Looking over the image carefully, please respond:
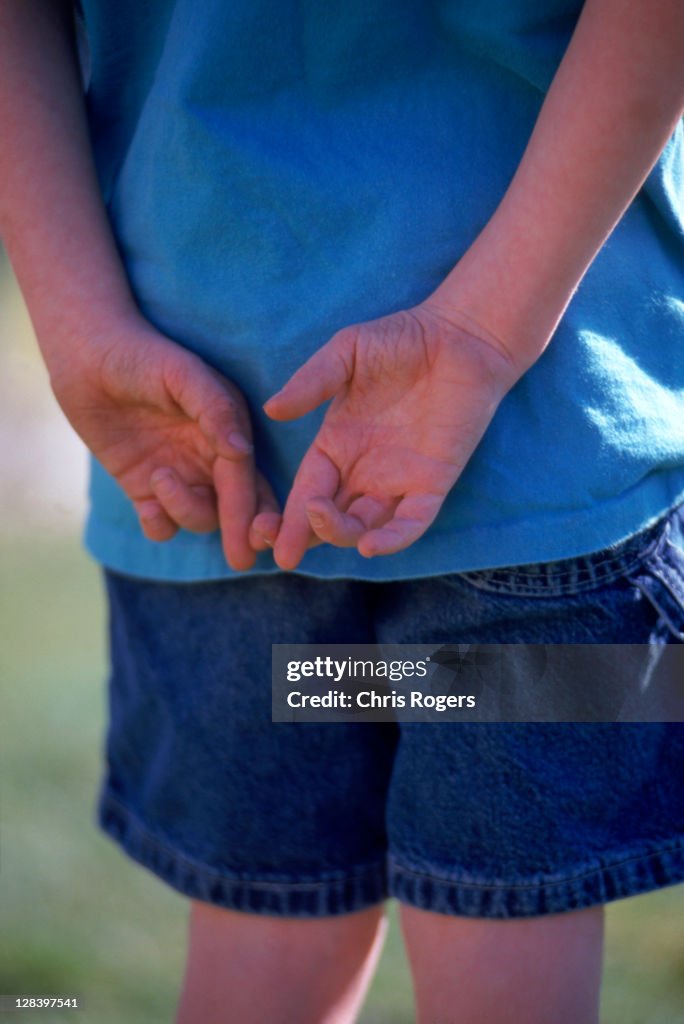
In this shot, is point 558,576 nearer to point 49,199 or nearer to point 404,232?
point 404,232

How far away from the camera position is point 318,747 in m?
1.11

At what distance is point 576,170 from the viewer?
2.80 feet

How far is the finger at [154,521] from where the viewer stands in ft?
3.50

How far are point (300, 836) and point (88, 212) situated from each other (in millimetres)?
669

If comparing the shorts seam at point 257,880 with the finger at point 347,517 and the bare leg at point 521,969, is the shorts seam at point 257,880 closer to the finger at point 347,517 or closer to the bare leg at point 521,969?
the bare leg at point 521,969

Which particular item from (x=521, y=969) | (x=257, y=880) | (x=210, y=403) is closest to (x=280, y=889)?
(x=257, y=880)

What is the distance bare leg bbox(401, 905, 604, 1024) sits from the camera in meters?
0.93

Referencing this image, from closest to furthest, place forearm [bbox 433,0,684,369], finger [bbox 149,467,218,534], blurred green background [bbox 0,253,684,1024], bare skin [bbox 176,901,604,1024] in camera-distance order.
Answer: forearm [bbox 433,0,684,369], bare skin [bbox 176,901,604,1024], finger [bbox 149,467,218,534], blurred green background [bbox 0,253,684,1024]

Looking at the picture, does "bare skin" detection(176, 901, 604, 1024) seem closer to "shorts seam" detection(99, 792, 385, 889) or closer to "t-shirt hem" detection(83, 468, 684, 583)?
"shorts seam" detection(99, 792, 385, 889)

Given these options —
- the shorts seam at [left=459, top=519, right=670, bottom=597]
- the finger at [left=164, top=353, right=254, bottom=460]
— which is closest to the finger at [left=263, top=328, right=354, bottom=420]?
the finger at [left=164, top=353, right=254, bottom=460]

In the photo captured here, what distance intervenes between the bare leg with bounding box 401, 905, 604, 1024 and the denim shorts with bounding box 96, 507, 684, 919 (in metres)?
0.02

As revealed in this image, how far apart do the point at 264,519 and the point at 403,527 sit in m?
0.15

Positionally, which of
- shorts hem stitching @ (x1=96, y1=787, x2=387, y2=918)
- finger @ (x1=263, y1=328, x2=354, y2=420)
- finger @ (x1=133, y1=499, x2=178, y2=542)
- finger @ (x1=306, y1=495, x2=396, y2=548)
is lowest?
shorts hem stitching @ (x1=96, y1=787, x2=387, y2=918)

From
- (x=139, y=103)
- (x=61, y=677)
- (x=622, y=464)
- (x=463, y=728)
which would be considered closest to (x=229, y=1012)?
(x=463, y=728)
